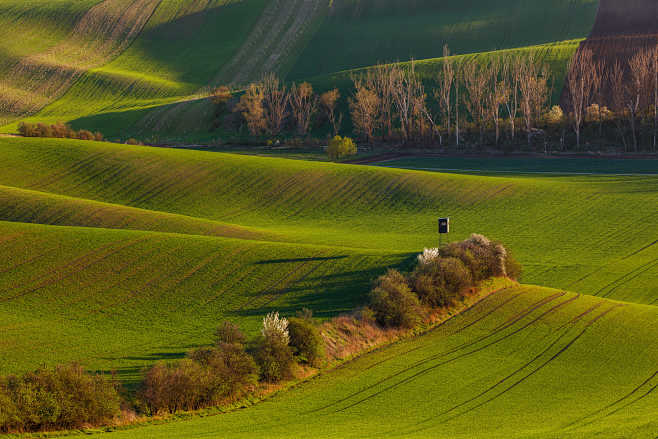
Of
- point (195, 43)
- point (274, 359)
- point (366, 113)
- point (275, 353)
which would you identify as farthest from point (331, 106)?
point (274, 359)

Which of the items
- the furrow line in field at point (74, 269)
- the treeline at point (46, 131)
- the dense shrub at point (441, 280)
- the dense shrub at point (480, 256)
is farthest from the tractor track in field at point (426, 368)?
the treeline at point (46, 131)

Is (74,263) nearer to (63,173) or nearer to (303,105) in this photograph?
(63,173)

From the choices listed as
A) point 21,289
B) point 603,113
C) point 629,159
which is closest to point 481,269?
point 21,289

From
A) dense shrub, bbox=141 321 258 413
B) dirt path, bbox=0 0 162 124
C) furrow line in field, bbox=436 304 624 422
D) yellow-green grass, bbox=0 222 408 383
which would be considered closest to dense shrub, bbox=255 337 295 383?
dense shrub, bbox=141 321 258 413

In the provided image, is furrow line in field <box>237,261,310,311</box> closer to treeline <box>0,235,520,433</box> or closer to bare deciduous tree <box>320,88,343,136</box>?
treeline <box>0,235,520,433</box>

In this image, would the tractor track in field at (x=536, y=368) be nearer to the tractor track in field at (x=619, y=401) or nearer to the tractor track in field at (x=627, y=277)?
the tractor track in field at (x=619, y=401)
